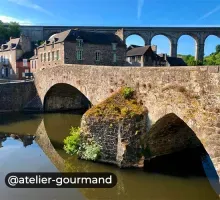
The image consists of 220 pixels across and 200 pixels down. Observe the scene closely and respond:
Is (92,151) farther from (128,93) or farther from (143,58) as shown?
(143,58)

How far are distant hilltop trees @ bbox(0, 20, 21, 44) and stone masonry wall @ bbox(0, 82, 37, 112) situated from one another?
1177 inches

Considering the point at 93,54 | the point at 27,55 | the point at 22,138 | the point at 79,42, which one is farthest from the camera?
the point at 27,55

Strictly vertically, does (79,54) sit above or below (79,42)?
below

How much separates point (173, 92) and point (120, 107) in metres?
2.42

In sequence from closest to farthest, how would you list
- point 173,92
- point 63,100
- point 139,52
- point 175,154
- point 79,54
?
point 173,92, point 175,154, point 63,100, point 79,54, point 139,52

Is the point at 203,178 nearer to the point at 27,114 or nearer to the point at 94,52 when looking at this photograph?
the point at 27,114

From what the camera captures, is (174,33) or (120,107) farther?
(174,33)

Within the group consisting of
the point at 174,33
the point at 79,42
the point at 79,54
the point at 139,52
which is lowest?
the point at 79,54

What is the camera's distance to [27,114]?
23.9 metres

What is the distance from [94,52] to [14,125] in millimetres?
14065

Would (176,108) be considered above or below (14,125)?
above

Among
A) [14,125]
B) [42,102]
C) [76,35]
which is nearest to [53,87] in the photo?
[42,102]

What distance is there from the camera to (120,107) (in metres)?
11.9

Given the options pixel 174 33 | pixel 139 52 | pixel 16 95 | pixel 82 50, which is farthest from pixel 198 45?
pixel 16 95
